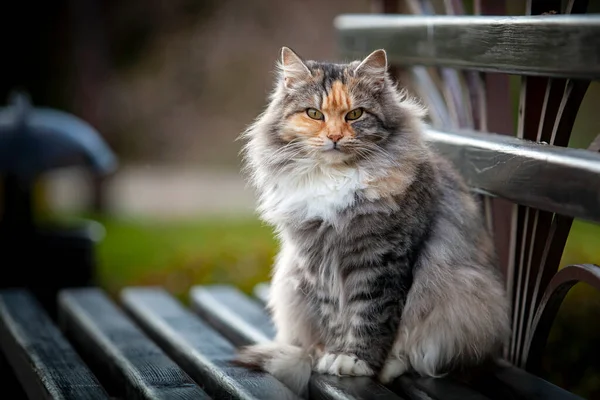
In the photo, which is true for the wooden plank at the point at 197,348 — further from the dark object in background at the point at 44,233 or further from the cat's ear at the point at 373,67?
the cat's ear at the point at 373,67

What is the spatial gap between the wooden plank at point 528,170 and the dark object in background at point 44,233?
197cm

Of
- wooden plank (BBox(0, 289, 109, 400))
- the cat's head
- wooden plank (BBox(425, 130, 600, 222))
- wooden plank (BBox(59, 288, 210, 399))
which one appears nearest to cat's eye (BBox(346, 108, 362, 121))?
the cat's head

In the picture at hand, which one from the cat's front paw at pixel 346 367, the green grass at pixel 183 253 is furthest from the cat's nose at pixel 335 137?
the green grass at pixel 183 253

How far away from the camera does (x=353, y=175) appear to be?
8.79 ft

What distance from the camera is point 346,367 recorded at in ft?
8.44

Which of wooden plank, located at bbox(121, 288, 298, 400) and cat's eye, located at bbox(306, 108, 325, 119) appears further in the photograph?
cat's eye, located at bbox(306, 108, 325, 119)

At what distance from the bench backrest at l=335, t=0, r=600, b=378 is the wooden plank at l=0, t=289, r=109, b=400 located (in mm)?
1244

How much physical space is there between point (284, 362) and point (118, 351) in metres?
0.61

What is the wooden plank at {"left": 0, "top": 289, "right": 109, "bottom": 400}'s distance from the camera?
8.32 feet

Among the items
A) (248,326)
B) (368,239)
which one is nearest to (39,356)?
(248,326)

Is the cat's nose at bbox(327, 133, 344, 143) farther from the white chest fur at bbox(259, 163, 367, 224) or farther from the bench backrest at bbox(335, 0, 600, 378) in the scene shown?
the bench backrest at bbox(335, 0, 600, 378)

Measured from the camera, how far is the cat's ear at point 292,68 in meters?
2.80

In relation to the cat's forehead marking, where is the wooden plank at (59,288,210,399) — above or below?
below

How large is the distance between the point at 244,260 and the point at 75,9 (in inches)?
122
